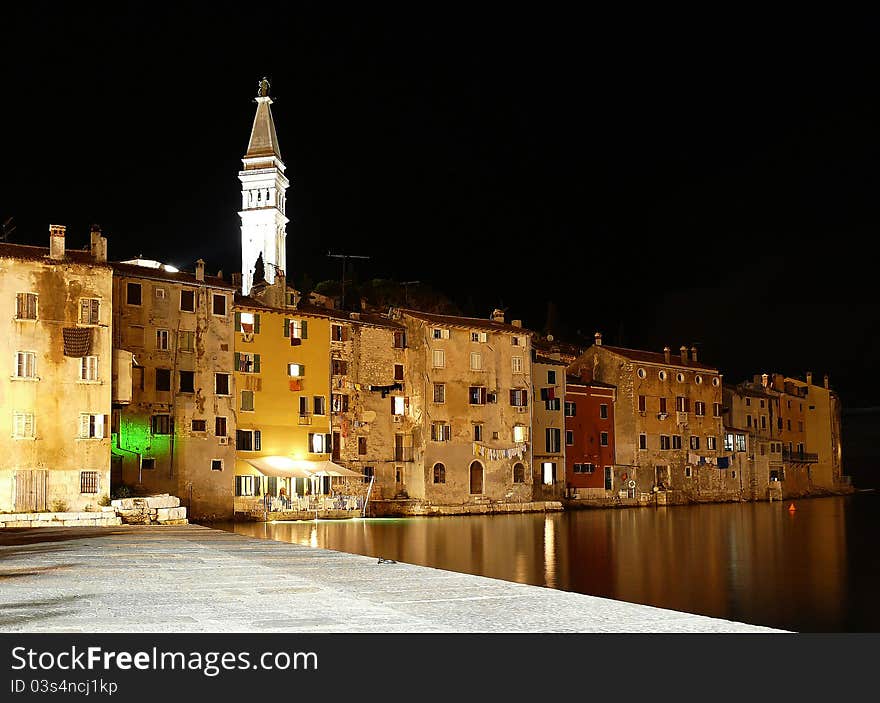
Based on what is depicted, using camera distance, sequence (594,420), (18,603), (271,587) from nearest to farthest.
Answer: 1. (18,603)
2. (271,587)
3. (594,420)

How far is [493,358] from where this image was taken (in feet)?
206

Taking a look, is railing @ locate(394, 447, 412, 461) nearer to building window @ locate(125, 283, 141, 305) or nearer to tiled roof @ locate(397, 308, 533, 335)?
tiled roof @ locate(397, 308, 533, 335)

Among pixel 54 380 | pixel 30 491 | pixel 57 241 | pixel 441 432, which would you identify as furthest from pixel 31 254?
pixel 441 432

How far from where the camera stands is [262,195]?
343ft

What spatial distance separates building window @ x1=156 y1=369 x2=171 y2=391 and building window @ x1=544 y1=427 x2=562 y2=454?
27.2 m

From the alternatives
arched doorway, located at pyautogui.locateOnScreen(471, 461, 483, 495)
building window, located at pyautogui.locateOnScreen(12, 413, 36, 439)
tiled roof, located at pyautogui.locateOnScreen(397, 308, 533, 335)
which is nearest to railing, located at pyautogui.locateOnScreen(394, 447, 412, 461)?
arched doorway, located at pyautogui.locateOnScreen(471, 461, 483, 495)

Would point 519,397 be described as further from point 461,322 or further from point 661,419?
point 661,419

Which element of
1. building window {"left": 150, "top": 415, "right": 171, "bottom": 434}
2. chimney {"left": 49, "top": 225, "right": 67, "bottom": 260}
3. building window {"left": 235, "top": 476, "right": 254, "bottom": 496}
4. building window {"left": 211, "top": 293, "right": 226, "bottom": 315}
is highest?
chimney {"left": 49, "top": 225, "right": 67, "bottom": 260}

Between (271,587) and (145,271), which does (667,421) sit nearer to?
(145,271)

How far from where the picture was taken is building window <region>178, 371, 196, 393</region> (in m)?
49.3

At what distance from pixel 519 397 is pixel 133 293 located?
26.2 meters
